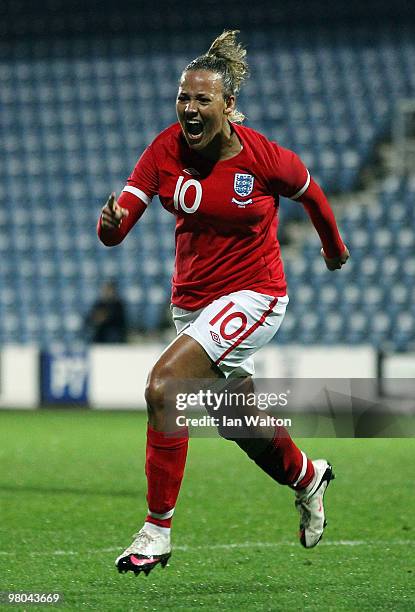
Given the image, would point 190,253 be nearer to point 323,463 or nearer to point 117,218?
point 117,218

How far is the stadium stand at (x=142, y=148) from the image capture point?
1537 cm

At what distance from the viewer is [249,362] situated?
15.2ft

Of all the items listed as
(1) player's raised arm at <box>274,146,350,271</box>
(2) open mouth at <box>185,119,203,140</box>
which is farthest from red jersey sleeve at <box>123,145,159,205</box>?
(1) player's raised arm at <box>274,146,350,271</box>

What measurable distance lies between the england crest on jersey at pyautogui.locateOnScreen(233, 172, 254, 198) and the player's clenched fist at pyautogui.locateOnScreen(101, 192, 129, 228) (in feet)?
1.50

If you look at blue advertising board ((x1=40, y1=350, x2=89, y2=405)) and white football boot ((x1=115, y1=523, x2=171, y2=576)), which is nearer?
white football boot ((x1=115, y1=523, x2=171, y2=576))

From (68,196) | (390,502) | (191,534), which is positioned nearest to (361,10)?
(68,196)

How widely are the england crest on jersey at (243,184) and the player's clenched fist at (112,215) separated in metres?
0.46

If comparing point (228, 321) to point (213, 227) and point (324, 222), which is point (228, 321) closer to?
point (213, 227)

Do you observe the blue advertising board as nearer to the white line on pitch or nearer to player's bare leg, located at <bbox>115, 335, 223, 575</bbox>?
the white line on pitch

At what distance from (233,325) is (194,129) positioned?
72 cm

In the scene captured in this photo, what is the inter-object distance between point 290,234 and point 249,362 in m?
11.4

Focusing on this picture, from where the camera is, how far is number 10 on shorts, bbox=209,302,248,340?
433 cm
